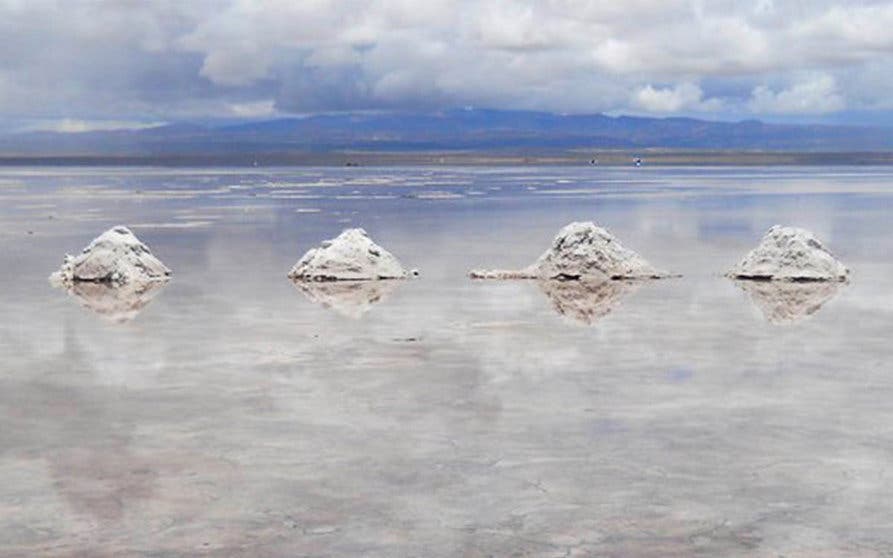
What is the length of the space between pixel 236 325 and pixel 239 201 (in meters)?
42.2

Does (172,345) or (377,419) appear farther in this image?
(172,345)

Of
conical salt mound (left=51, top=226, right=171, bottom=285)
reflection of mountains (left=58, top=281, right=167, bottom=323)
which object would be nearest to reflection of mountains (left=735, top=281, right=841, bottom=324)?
reflection of mountains (left=58, top=281, right=167, bottom=323)

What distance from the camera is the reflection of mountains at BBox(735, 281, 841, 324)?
19562 mm

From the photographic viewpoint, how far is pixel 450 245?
33062 millimetres

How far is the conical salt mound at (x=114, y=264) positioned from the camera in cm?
2414

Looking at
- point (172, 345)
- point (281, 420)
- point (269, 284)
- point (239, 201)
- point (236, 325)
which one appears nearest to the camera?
point (281, 420)

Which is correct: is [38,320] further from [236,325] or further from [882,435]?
[882,435]

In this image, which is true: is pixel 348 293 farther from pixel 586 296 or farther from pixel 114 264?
pixel 114 264

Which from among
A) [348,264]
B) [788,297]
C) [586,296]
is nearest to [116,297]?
[348,264]

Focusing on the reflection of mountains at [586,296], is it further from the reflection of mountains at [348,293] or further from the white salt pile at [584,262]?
the reflection of mountains at [348,293]

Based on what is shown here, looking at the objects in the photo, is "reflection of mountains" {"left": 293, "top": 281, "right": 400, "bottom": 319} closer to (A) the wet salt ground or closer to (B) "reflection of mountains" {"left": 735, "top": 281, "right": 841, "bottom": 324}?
(A) the wet salt ground

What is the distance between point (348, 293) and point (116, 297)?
3571 mm

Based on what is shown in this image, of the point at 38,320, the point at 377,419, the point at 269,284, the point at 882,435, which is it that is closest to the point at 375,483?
the point at 377,419

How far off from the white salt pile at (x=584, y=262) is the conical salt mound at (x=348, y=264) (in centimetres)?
158
